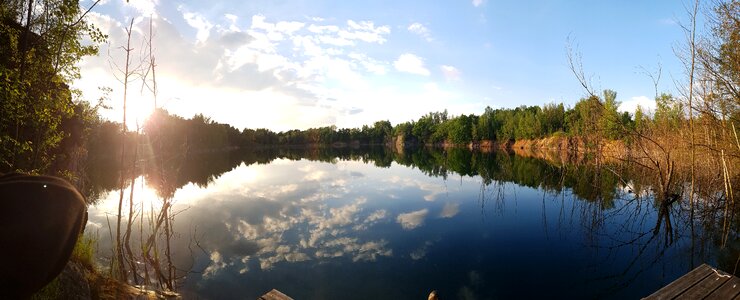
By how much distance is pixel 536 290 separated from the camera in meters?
8.30

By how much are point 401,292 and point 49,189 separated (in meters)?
7.24

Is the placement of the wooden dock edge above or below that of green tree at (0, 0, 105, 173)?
below

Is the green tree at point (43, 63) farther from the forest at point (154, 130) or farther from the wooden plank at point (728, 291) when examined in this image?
the wooden plank at point (728, 291)

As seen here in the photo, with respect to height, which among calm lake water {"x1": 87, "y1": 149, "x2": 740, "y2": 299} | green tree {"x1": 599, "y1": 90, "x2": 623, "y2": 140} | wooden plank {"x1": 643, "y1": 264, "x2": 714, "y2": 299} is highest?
green tree {"x1": 599, "y1": 90, "x2": 623, "y2": 140}

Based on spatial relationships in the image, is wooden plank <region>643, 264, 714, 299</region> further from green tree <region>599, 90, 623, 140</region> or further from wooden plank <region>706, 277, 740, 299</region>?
green tree <region>599, 90, 623, 140</region>

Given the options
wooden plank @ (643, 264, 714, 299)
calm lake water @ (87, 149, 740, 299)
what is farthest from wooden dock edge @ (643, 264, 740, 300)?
calm lake water @ (87, 149, 740, 299)

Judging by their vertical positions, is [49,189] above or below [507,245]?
above

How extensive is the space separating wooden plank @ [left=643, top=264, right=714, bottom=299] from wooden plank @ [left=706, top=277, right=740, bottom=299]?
32 centimetres

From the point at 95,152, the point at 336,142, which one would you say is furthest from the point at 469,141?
the point at 95,152

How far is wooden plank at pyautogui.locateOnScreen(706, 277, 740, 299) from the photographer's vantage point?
6.05 m

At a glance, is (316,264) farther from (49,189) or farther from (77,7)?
(77,7)

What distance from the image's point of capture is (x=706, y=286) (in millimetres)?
6379

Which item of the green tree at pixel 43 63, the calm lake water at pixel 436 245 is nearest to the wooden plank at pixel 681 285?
the calm lake water at pixel 436 245

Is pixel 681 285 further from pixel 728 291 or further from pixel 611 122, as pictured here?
pixel 611 122
